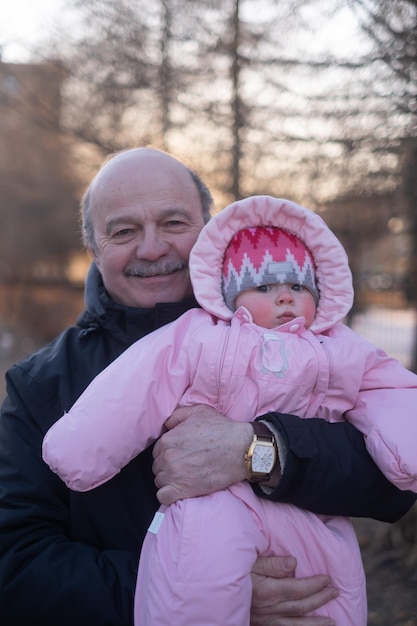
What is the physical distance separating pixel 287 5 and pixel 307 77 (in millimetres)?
512

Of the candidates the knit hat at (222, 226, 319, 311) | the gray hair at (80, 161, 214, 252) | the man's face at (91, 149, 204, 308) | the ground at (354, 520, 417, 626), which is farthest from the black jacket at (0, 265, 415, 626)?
the ground at (354, 520, 417, 626)

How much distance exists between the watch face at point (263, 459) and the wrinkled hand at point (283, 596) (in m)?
0.26

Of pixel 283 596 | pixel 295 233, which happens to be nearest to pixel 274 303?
pixel 295 233

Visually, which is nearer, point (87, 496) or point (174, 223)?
point (87, 496)

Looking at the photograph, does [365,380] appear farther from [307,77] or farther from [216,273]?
[307,77]

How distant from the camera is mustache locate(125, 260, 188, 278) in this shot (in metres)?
2.36

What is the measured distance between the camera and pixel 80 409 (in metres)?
1.87

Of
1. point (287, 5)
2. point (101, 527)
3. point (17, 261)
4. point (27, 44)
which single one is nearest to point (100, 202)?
point (101, 527)

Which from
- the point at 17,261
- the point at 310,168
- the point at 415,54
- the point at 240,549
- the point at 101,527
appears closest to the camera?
the point at 240,549

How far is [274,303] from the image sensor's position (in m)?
2.14

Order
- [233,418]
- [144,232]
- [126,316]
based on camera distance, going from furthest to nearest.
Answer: [144,232]
[126,316]
[233,418]

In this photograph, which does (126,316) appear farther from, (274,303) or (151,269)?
(274,303)

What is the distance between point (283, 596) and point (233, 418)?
544 mm

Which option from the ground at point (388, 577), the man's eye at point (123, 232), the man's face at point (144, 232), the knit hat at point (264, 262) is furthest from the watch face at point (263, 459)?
the ground at point (388, 577)
